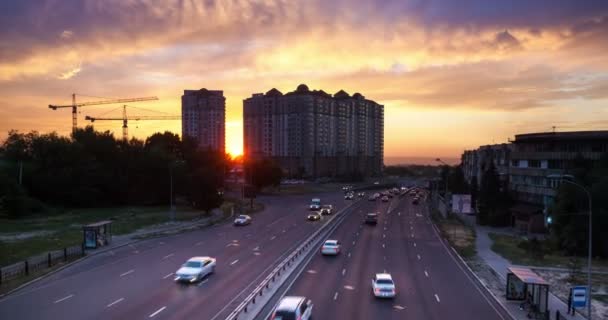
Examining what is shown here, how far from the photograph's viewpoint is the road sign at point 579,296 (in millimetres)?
22750

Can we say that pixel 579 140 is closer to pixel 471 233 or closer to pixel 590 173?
pixel 590 173

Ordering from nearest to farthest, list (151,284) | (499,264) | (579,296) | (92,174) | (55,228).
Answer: (579,296)
(151,284)
(499,264)
(55,228)
(92,174)

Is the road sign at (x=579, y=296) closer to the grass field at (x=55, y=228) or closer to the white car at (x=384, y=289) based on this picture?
the white car at (x=384, y=289)

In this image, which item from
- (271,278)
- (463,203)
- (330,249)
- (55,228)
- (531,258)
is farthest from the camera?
(463,203)

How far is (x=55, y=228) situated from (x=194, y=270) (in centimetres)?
3532

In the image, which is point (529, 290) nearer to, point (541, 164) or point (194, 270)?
point (194, 270)

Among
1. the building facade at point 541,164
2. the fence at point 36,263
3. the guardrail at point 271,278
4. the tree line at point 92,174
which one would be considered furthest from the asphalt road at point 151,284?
the building facade at point 541,164

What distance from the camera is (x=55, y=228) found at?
55531mm

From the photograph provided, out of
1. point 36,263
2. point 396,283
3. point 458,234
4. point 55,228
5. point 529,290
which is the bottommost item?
point 458,234

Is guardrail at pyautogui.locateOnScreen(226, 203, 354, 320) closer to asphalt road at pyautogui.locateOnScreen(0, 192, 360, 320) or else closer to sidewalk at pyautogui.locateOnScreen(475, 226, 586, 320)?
asphalt road at pyautogui.locateOnScreen(0, 192, 360, 320)

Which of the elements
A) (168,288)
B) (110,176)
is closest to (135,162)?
A: (110,176)

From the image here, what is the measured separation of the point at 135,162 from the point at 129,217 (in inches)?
1162

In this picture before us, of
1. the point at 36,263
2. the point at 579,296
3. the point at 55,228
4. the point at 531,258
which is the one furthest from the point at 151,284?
the point at 55,228

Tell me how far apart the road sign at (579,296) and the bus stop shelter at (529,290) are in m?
1.18
